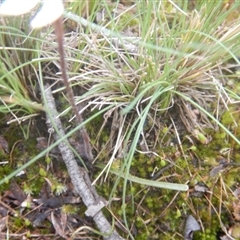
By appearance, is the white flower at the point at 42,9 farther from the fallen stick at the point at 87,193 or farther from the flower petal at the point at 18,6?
the fallen stick at the point at 87,193

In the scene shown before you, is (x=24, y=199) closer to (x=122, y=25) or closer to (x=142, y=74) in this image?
(x=142, y=74)

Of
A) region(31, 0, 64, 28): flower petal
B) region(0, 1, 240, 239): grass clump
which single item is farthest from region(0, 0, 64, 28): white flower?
region(0, 1, 240, 239): grass clump

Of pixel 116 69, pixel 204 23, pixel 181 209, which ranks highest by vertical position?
pixel 204 23

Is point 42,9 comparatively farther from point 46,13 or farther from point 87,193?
point 87,193

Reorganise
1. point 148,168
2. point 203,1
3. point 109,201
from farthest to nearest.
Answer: point 203,1
point 148,168
point 109,201

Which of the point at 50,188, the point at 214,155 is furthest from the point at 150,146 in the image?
the point at 50,188

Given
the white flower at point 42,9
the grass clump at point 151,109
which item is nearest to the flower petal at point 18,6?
the white flower at point 42,9

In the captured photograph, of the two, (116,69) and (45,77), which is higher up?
(116,69)

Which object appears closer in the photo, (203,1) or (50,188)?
(50,188)
